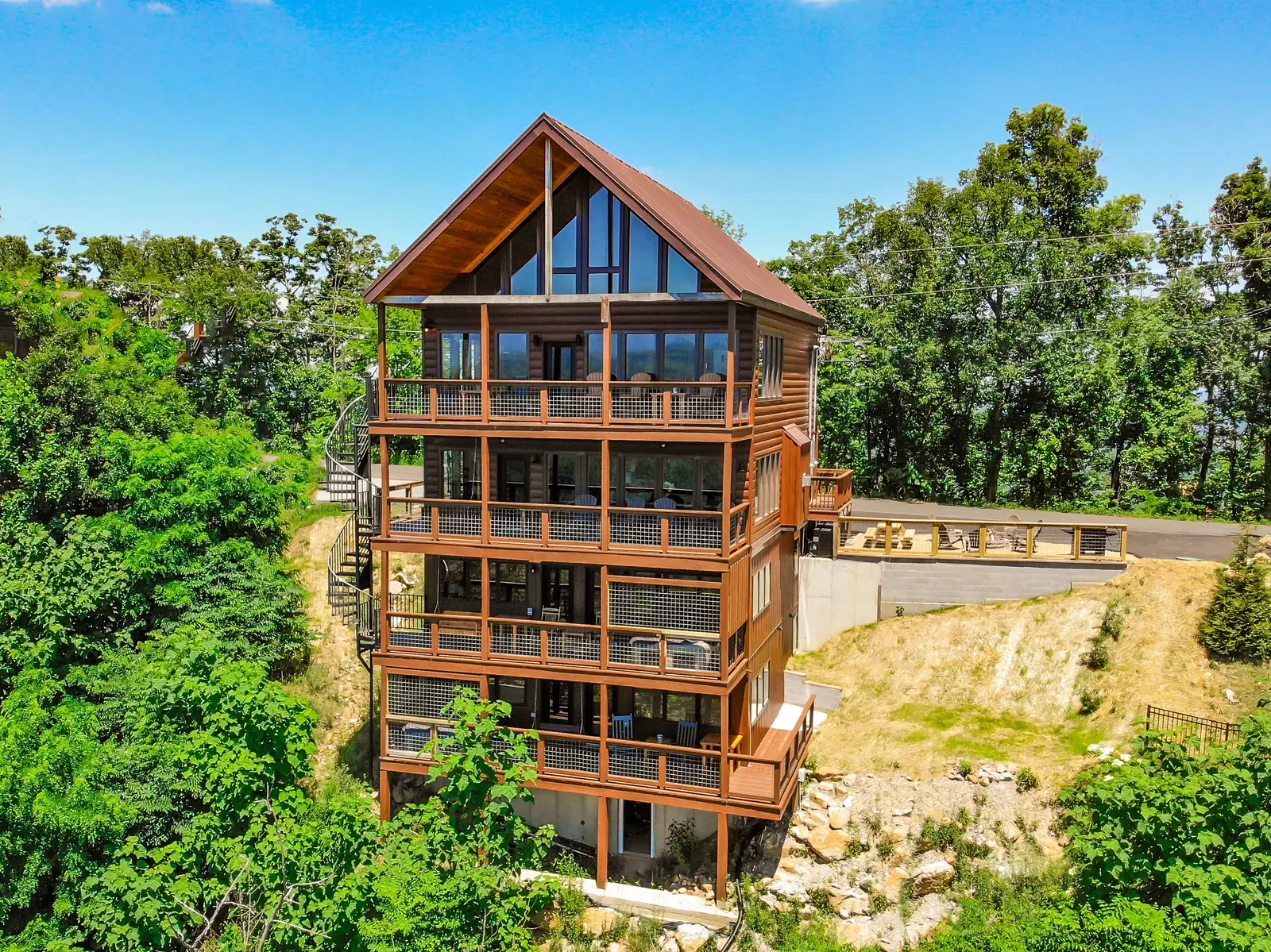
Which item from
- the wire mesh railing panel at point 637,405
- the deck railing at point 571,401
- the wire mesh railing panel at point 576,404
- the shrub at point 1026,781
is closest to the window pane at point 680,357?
the deck railing at point 571,401

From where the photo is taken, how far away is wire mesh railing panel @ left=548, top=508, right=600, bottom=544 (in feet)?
65.5

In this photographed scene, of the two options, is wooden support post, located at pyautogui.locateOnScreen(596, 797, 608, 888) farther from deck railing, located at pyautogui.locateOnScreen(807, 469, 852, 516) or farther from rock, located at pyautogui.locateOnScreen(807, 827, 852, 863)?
deck railing, located at pyautogui.locateOnScreen(807, 469, 852, 516)

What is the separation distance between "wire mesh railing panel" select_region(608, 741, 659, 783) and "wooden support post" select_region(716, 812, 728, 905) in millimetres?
1630

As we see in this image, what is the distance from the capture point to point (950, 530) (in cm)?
2750

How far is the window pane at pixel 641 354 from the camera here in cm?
2080

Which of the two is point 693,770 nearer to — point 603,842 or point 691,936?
point 603,842

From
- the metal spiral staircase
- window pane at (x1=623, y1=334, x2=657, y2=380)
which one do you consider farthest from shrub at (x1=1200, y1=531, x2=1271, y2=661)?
the metal spiral staircase

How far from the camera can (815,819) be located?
2095 cm

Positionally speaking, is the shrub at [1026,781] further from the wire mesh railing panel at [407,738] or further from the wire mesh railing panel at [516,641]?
the wire mesh railing panel at [407,738]

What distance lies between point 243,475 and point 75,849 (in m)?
11.7

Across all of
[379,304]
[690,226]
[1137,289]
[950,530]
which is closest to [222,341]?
[379,304]

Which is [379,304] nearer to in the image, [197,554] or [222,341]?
[197,554]

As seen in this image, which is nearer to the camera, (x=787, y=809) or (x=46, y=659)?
(x=787, y=809)

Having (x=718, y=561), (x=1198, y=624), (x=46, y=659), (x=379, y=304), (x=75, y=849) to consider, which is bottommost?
(x=75, y=849)
